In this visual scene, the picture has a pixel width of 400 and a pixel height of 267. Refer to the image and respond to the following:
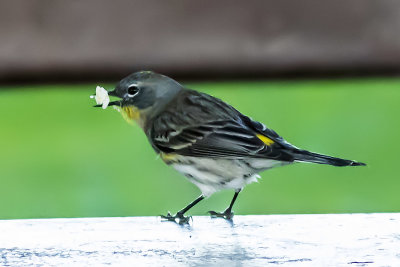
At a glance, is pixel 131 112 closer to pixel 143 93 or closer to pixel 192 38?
pixel 143 93

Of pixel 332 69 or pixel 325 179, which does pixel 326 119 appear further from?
pixel 332 69

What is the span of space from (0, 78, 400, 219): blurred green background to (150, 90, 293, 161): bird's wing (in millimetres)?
646

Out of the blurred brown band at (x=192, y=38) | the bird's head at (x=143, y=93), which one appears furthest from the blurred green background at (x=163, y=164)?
the bird's head at (x=143, y=93)

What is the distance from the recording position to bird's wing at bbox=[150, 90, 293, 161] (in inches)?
42.5

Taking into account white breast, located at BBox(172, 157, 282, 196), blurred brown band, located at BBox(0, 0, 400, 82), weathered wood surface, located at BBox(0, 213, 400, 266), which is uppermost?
blurred brown band, located at BBox(0, 0, 400, 82)

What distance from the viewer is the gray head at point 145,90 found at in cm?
112

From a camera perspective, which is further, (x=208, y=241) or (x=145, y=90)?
(x=145, y=90)

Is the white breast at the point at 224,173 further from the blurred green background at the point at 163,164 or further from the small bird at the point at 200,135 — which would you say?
the blurred green background at the point at 163,164

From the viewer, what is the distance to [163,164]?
7.46 feet

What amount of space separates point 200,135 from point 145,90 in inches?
3.7

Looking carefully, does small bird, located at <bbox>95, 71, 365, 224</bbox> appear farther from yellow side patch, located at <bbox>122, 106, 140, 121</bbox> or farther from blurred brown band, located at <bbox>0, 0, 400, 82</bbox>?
blurred brown band, located at <bbox>0, 0, 400, 82</bbox>

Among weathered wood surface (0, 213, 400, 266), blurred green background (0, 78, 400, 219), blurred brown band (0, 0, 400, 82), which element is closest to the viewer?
weathered wood surface (0, 213, 400, 266)

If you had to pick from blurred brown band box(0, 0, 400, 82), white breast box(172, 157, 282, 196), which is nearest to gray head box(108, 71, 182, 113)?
white breast box(172, 157, 282, 196)

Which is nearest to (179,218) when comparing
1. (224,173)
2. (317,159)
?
(224,173)
